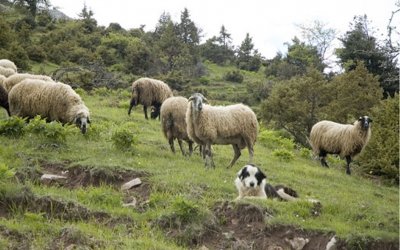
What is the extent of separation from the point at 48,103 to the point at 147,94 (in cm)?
726

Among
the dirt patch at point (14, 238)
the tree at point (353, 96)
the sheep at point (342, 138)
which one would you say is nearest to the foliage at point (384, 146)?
the sheep at point (342, 138)

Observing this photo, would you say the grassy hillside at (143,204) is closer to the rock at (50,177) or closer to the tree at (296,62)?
the rock at (50,177)

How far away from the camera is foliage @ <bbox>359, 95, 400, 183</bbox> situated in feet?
51.7

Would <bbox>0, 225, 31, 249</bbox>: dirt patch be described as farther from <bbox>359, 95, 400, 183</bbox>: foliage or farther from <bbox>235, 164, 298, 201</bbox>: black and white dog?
<bbox>359, 95, 400, 183</bbox>: foliage

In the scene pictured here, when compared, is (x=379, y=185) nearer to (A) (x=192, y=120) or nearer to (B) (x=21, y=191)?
(A) (x=192, y=120)

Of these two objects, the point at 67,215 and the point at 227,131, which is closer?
the point at 67,215

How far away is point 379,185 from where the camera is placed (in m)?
14.9

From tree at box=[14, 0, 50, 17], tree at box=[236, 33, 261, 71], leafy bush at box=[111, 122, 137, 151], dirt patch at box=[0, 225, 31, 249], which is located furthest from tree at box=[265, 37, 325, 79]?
dirt patch at box=[0, 225, 31, 249]

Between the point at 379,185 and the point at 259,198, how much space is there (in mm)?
7274

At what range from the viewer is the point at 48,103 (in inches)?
532

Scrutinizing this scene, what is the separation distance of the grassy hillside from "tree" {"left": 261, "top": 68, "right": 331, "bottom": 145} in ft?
36.7

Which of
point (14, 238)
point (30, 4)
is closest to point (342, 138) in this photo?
point (14, 238)

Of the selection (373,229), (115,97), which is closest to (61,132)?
(373,229)

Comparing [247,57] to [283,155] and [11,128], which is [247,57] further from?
[11,128]
